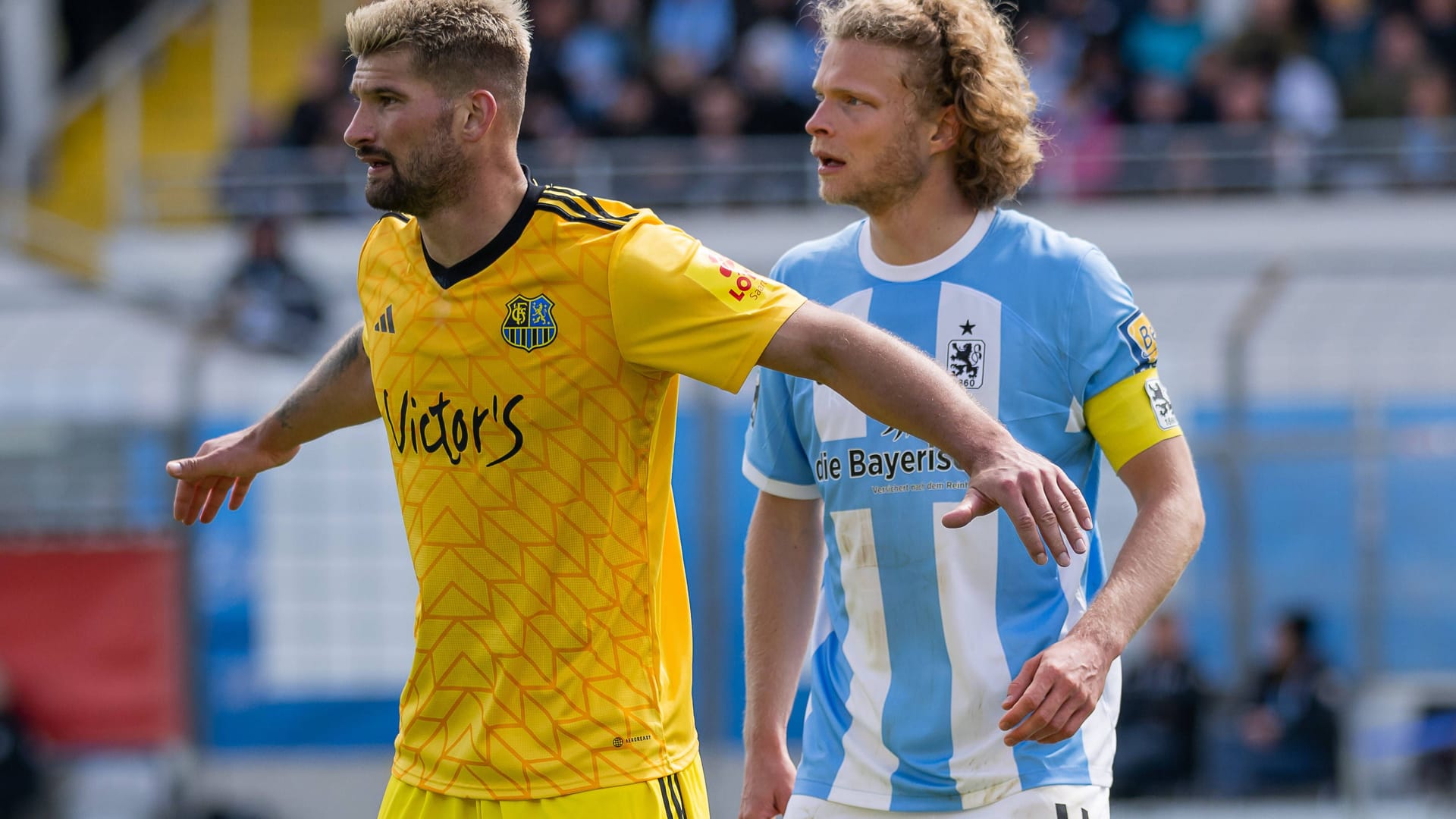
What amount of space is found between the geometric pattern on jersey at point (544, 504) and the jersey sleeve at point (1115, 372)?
0.77 metres

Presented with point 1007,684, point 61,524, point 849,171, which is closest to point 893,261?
point 849,171

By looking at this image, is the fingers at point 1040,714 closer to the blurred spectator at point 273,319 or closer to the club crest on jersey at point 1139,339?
the club crest on jersey at point 1139,339

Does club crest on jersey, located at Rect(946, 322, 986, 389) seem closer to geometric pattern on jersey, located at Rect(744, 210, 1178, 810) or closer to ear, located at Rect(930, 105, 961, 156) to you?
geometric pattern on jersey, located at Rect(744, 210, 1178, 810)

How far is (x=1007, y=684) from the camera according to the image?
135 inches

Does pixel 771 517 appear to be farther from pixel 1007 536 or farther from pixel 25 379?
pixel 25 379

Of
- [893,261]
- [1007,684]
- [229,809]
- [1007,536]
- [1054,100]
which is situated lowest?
[229,809]

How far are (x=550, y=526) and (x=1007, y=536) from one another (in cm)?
90

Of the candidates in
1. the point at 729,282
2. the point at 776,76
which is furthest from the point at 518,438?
the point at 776,76

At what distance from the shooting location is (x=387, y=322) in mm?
3443

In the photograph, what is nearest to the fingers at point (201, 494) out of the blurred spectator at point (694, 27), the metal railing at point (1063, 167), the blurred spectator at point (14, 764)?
the blurred spectator at point (14, 764)

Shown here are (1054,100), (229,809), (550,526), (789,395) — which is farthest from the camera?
(1054,100)

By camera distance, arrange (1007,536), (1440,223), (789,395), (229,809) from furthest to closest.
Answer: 1. (1440,223)
2. (229,809)
3. (789,395)
4. (1007,536)

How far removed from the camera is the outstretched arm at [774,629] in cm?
381

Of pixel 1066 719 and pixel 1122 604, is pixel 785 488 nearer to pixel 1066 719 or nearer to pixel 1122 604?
pixel 1122 604
